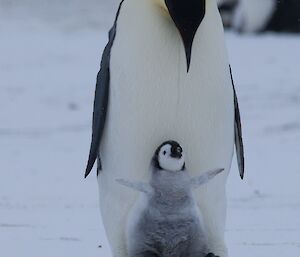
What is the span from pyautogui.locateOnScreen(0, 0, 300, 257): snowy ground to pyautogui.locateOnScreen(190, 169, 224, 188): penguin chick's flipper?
3.24ft

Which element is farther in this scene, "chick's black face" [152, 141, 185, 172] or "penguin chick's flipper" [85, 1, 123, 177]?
"penguin chick's flipper" [85, 1, 123, 177]

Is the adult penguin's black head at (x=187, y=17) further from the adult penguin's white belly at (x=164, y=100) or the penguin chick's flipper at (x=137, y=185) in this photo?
the penguin chick's flipper at (x=137, y=185)

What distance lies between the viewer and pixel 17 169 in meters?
5.50

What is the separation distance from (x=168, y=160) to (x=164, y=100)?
0.58 feet

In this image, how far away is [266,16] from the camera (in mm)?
11797

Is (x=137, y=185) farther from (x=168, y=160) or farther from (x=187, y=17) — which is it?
(x=187, y=17)

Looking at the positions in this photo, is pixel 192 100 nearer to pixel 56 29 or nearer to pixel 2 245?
pixel 2 245

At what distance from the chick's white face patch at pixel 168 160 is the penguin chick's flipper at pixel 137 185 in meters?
0.07

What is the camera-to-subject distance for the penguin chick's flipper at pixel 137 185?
106 inches

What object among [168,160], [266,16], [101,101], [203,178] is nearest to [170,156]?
[168,160]

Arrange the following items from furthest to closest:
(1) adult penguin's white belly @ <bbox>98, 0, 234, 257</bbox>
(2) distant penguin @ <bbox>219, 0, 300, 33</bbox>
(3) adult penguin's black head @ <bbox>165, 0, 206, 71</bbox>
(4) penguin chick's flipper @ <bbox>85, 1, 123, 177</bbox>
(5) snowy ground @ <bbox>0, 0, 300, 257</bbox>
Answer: (2) distant penguin @ <bbox>219, 0, 300, 33</bbox> < (5) snowy ground @ <bbox>0, 0, 300, 257</bbox> < (4) penguin chick's flipper @ <bbox>85, 1, 123, 177</bbox> < (1) adult penguin's white belly @ <bbox>98, 0, 234, 257</bbox> < (3) adult penguin's black head @ <bbox>165, 0, 206, 71</bbox>

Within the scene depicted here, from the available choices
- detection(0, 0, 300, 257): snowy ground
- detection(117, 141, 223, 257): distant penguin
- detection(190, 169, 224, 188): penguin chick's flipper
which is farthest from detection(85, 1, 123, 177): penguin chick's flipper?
detection(0, 0, 300, 257): snowy ground

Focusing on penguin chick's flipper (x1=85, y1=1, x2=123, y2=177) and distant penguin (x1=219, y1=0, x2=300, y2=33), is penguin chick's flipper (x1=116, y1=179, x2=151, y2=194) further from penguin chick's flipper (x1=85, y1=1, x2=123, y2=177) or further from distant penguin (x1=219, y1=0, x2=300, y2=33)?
distant penguin (x1=219, y1=0, x2=300, y2=33)

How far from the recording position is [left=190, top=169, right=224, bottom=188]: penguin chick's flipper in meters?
2.72
